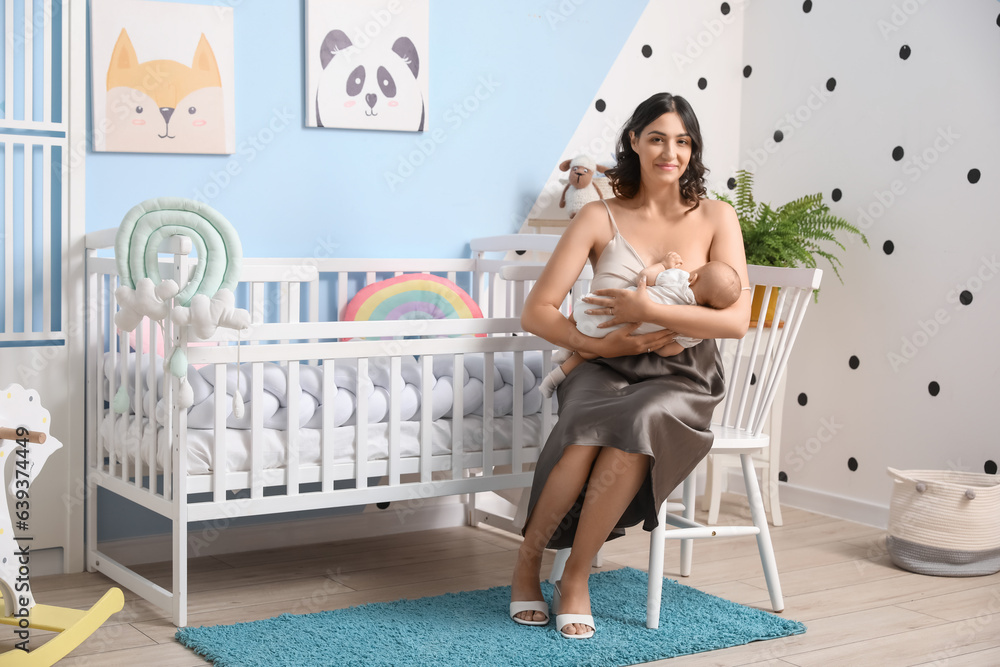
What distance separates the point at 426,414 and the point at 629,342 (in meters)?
0.46

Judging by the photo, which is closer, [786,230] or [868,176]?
[786,230]

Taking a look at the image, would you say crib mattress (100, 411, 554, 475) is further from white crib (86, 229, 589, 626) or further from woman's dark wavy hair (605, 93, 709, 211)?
woman's dark wavy hair (605, 93, 709, 211)

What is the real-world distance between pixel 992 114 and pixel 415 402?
1624 mm

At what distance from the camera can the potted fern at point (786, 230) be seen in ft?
9.02

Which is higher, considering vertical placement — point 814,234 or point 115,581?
point 814,234

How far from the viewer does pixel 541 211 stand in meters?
2.94

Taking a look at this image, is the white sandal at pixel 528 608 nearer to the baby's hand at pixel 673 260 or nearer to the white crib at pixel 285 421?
the white crib at pixel 285 421

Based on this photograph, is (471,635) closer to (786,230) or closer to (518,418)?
(518,418)

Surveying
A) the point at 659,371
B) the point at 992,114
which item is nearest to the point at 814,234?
the point at 992,114

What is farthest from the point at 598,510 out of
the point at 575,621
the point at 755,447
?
the point at 755,447

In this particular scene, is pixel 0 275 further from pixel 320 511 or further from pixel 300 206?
pixel 320 511

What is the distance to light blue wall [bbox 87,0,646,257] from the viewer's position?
2.46m

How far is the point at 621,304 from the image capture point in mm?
1915

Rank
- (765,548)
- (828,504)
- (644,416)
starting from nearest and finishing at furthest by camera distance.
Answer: (644,416) → (765,548) → (828,504)
